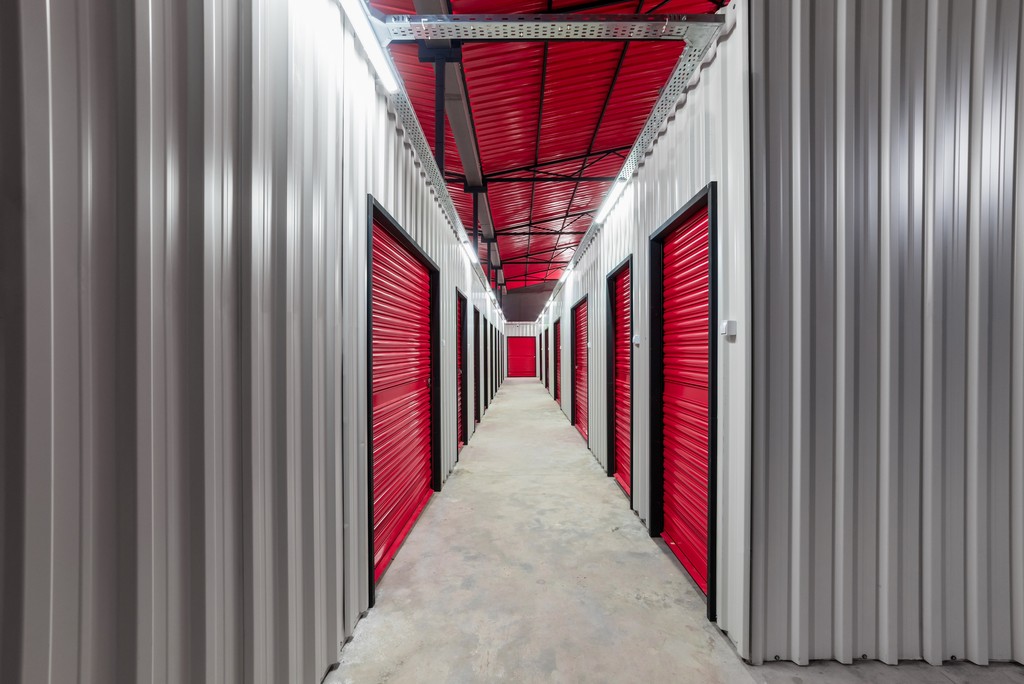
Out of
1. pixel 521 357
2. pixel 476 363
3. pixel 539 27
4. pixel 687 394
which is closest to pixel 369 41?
pixel 539 27

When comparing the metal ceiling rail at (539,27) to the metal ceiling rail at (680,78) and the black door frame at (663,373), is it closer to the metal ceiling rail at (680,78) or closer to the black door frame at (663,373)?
the metal ceiling rail at (680,78)

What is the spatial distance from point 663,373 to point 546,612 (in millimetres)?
2096

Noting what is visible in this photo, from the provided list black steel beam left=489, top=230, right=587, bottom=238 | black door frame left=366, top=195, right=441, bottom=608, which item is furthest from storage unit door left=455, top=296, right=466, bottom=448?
black steel beam left=489, top=230, right=587, bottom=238

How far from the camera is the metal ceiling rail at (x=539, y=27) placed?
7.93 ft

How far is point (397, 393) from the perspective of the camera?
339 cm
